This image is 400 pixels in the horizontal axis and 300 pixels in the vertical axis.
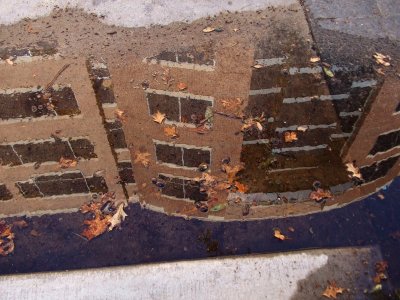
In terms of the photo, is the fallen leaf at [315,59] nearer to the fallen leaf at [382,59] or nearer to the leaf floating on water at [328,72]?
the leaf floating on water at [328,72]

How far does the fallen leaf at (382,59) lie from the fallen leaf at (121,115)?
356 cm

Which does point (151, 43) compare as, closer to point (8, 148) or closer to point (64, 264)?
point (8, 148)

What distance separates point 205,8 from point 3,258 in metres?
4.37

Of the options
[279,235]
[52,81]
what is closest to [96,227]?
[279,235]

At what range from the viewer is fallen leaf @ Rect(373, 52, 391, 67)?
5297 mm

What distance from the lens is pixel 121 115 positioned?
16.6 feet

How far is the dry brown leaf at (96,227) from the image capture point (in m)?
4.21

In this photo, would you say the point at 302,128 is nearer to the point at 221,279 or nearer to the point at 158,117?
the point at 158,117

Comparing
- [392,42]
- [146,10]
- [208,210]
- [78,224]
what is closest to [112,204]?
[78,224]

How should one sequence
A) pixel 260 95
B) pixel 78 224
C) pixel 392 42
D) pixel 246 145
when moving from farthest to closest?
pixel 392 42 → pixel 260 95 → pixel 246 145 → pixel 78 224

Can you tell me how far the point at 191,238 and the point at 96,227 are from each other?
1.07 meters

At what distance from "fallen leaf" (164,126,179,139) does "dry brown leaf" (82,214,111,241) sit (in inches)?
50.8

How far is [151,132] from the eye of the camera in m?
4.96

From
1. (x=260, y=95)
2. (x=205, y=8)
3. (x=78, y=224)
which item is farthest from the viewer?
(x=205, y=8)
